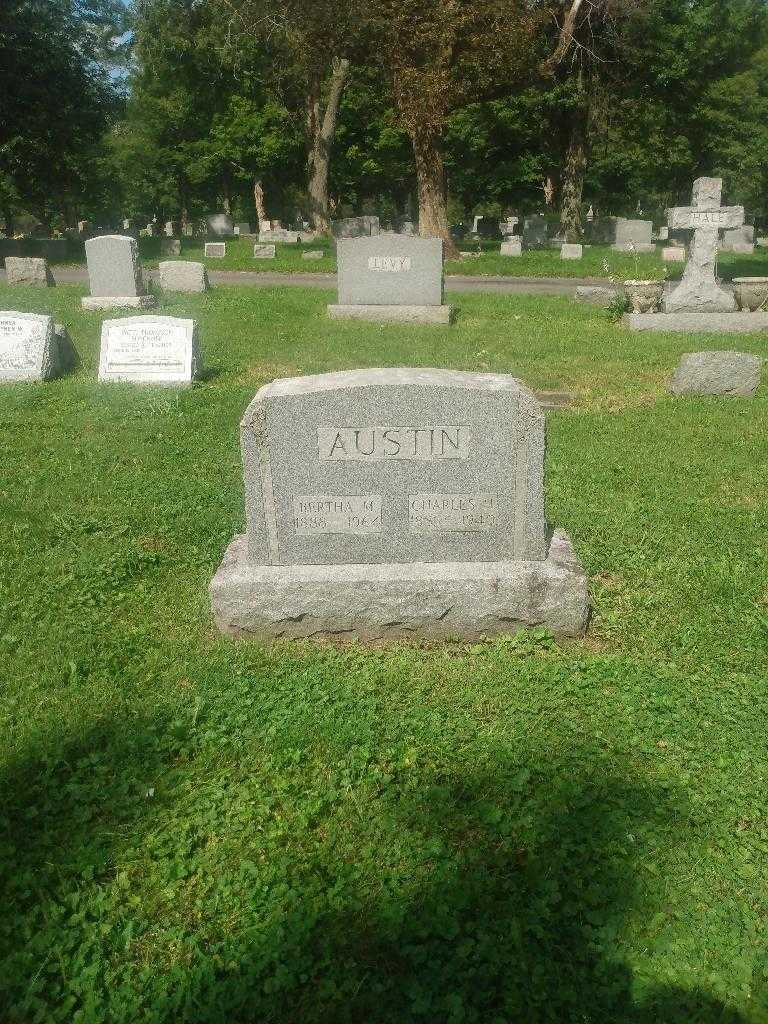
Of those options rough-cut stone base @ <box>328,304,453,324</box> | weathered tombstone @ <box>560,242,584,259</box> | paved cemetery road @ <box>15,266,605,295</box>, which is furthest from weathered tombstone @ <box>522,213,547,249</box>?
rough-cut stone base @ <box>328,304,453,324</box>

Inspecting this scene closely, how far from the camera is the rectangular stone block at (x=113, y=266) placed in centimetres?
1443

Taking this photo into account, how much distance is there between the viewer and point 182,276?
17.0 metres

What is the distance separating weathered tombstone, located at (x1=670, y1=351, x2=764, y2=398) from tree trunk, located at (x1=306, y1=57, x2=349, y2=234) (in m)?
23.1

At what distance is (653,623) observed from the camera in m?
4.16

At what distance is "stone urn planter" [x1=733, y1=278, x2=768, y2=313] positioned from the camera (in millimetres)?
13172

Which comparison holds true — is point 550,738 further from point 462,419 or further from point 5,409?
point 5,409

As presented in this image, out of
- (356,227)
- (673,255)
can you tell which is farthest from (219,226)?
(673,255)

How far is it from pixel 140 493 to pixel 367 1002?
14.0 feet

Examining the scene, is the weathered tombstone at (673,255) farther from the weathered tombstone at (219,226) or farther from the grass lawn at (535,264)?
the weathered tombstone at (219,226)

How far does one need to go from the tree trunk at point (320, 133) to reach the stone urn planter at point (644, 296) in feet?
60.1

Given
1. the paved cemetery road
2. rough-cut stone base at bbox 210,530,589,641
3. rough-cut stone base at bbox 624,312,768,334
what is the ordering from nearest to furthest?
rough-cut stone base at bbox 210,530,589,641 < rough-cut stone base at bbox 624,312,768,334 < the paved cemetery road

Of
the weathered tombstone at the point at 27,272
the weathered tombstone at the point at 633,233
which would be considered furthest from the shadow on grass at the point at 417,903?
the weathered tombstone at the point at 633,233

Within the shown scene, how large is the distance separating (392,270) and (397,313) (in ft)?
2.64

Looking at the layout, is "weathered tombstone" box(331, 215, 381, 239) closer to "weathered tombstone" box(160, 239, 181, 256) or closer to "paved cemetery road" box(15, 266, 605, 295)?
"weathered tombstone" box(160, 239, 181, 256)
